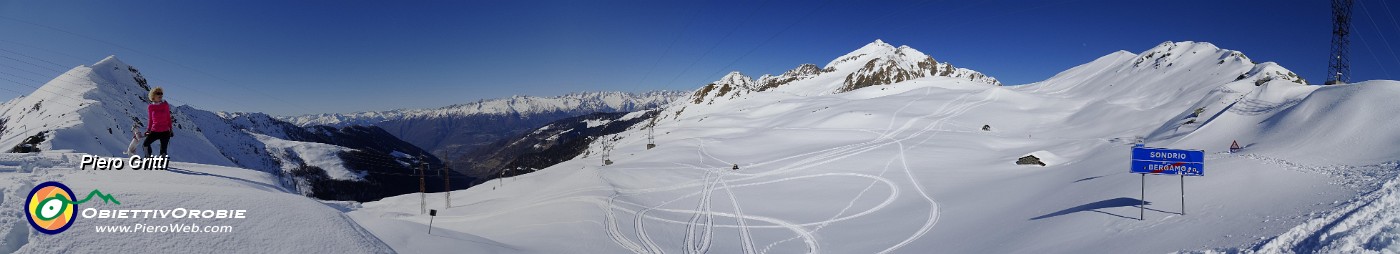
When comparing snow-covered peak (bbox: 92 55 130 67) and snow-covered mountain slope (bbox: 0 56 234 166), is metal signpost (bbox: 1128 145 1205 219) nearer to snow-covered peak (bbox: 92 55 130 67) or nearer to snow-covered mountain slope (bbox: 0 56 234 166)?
snow-covered mountain slope (bbox: 0 56 234 166)

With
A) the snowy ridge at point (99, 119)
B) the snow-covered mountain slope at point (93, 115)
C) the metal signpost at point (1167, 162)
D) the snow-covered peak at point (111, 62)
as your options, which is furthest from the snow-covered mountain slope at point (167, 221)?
the snow-covered peak at point (111, 62)

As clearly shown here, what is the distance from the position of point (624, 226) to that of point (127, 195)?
57.0 feet

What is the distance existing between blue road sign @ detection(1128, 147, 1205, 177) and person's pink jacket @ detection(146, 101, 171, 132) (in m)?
22.5

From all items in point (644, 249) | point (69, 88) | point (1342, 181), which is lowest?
point (644, 249)

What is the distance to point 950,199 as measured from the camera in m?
26.3

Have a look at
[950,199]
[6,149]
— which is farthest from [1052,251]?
[6,149]

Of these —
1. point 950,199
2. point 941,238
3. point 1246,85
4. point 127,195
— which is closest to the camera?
point 127,195

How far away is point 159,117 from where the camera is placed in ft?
36.9

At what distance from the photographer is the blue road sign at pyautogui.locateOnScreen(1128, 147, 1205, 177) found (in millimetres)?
13094

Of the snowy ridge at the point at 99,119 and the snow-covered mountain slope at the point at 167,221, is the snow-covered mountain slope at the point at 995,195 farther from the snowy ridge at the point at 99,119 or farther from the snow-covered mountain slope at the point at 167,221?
the snowy ridge at the point at 99,119

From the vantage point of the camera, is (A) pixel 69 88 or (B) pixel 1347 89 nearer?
(B) pixel 1347 89

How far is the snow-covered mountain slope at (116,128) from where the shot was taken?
51.8 meters

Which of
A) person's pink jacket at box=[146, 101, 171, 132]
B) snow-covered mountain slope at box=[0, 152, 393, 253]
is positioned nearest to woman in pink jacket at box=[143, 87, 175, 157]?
person's pink jacket at box=[146, 101, 171, 132]

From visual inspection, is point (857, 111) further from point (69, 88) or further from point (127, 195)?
point (69, 88)
